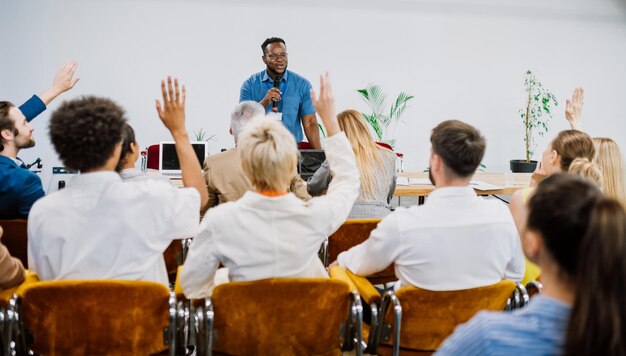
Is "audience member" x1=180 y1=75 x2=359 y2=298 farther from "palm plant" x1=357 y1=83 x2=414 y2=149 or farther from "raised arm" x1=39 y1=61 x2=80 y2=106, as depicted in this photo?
"palm plant" x1=357 y1=83 x2=414 y2=149

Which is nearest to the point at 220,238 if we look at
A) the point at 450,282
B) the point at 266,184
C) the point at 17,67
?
the point at 266,184

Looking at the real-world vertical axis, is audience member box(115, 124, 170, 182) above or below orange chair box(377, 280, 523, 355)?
above

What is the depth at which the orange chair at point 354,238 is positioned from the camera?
8.29 ft

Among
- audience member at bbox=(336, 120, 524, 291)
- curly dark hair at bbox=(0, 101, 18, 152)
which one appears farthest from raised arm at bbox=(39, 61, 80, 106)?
audience member at bbox=(336, 120, 524, 291)

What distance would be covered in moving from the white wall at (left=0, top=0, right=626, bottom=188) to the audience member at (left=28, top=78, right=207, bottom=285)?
15.8 ft

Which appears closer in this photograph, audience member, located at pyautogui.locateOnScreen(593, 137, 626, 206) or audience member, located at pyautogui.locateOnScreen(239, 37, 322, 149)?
audience member, located at pyautogui.locateOnScreen(593, 137, 626, 206)

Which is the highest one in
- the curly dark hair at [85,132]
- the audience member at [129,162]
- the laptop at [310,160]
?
the curly dark hair at [85,132]

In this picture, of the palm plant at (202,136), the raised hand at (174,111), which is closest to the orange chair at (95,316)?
the raised hand at (174,111)

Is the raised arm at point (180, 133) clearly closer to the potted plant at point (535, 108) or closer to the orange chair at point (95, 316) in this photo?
the orange chair at point (95, 316)

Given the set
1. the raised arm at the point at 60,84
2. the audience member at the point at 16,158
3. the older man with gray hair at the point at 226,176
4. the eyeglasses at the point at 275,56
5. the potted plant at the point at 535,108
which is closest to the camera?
the audience member at the point at 16,158

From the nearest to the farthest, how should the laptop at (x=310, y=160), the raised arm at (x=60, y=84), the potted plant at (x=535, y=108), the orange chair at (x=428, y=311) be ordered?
the orange chair at (x=428, y=311) < the raised arm at (x=60, y=84) < the laptop at (x=310, y=160) < the potted plant at (x=535, y=108)

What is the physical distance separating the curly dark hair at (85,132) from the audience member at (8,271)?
14.3 inches

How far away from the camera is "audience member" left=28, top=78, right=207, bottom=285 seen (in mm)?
1699

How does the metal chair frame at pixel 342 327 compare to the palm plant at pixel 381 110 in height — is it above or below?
below
